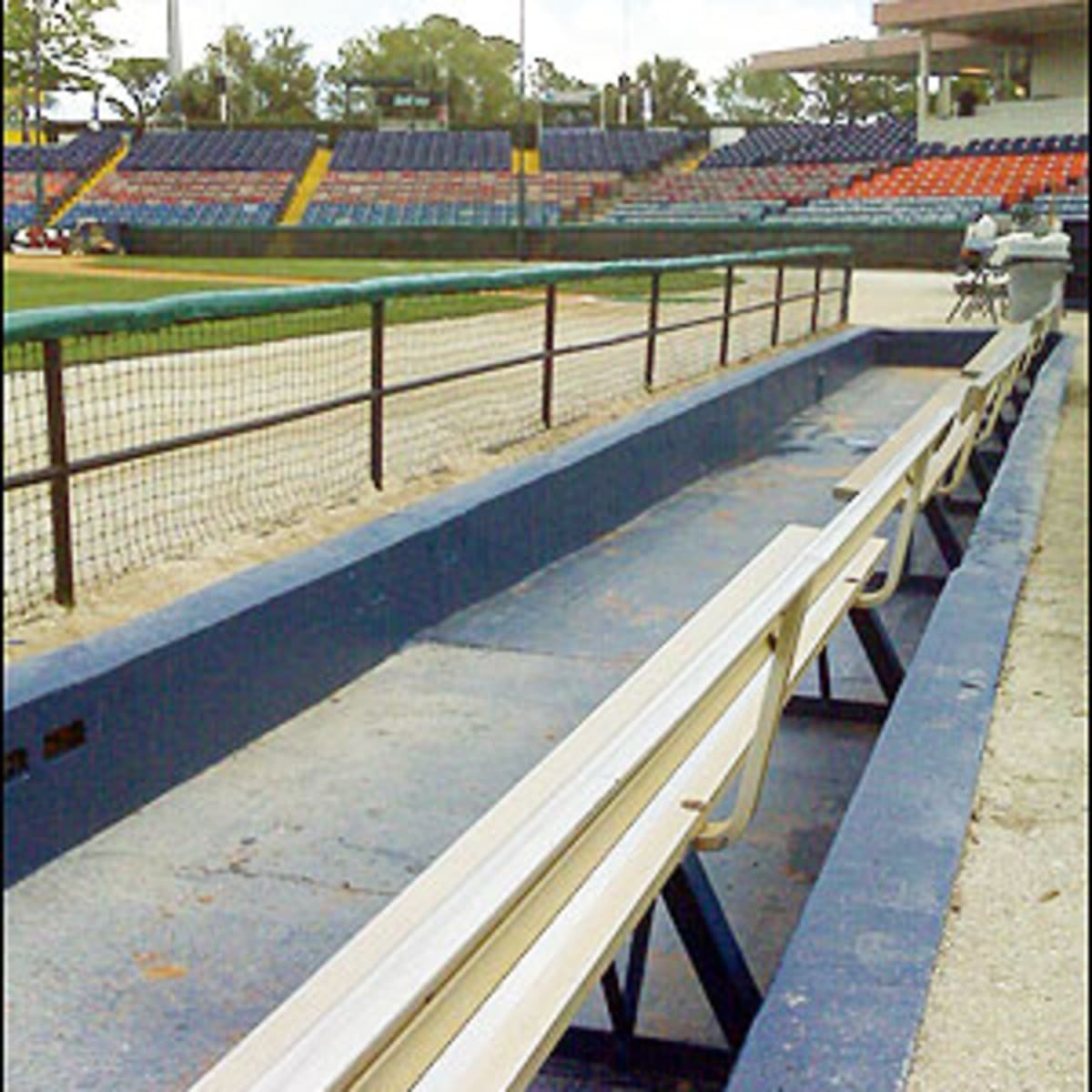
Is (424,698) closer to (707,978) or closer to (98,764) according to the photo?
(98,764)

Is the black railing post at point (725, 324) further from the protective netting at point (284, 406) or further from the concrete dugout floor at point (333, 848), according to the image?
the concrete dugout floor at point (333, 848)

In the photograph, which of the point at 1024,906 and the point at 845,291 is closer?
the point at 1024,906

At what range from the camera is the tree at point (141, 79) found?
1668 mm

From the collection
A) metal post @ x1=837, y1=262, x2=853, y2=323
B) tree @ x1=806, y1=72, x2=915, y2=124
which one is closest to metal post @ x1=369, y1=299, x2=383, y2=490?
metal post @ x1=837, y1=262, x2=853, y2=323

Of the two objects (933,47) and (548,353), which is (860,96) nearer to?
(933,47)

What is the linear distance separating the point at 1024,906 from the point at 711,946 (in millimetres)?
475

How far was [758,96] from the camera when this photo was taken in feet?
150

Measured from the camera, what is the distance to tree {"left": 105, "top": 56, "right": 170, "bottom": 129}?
1.67 meters

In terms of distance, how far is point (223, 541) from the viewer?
533 centimetres

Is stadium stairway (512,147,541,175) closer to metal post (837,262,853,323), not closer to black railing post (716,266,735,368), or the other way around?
metal post (837,262,853,323)

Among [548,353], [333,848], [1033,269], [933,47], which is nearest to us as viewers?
[333,848]

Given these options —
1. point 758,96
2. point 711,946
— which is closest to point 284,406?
point 711,946

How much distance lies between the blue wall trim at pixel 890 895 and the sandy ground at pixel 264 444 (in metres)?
2.11

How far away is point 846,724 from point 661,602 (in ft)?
4.49
